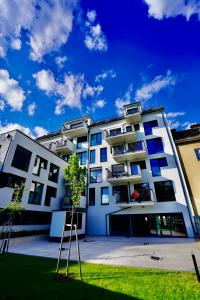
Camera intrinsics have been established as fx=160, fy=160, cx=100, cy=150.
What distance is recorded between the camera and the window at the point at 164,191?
57.0 feet

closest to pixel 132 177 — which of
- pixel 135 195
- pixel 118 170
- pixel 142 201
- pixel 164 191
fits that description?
pixel 135 195

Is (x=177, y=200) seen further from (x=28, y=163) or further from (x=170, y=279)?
(x=28, y=163)

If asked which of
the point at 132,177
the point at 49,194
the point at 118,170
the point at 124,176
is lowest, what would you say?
the point at 49,194

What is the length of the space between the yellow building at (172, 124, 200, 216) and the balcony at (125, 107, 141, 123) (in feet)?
19.1

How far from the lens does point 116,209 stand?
19.0 metres

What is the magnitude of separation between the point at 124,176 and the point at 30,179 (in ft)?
33.6

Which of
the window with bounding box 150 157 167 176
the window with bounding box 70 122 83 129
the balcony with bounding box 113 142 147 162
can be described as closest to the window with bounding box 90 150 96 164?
the balcony with bounding box 113 142 147 162

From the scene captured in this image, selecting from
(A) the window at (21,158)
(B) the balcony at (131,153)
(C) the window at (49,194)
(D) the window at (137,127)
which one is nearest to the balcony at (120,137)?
(B) the balcony at (131,153)

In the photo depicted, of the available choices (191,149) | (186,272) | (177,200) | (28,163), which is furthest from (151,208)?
(28,163)

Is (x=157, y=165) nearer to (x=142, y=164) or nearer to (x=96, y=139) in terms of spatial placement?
(x=142, y=164)

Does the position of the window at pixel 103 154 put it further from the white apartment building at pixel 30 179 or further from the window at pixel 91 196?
the white apartment building at pixel 30 179

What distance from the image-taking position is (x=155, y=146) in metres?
20.3

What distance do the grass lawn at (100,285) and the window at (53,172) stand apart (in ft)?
43.3

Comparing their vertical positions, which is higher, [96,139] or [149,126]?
[149,126]
